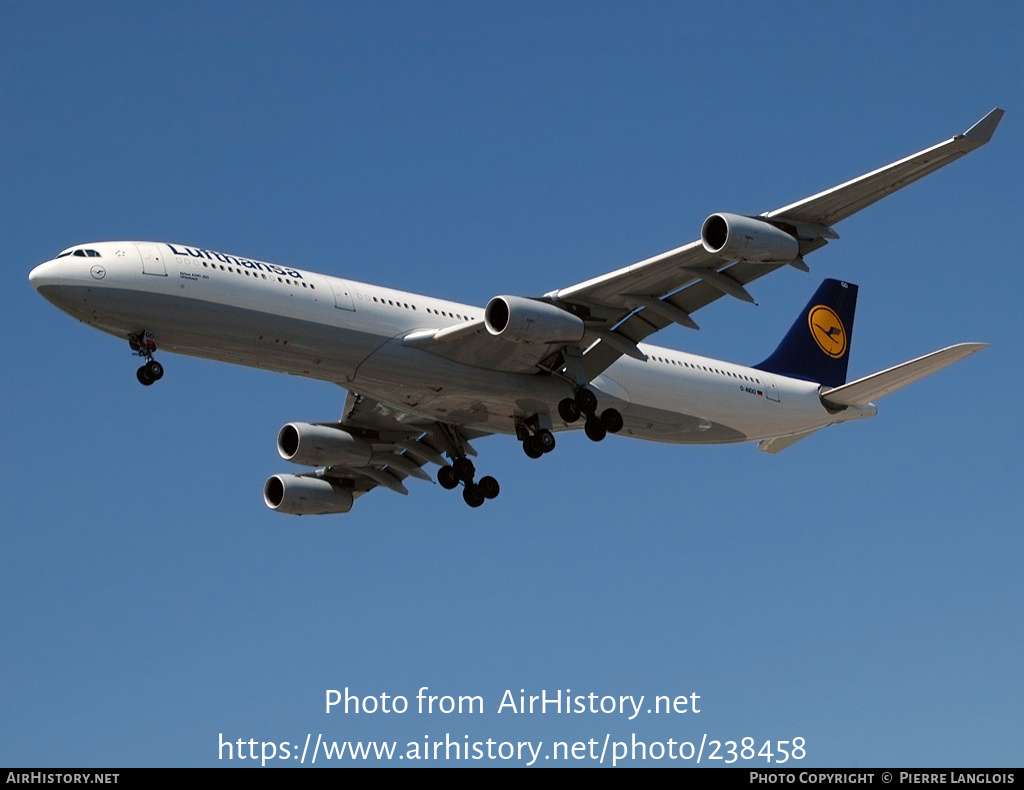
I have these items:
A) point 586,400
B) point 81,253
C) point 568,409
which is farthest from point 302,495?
point 81,253

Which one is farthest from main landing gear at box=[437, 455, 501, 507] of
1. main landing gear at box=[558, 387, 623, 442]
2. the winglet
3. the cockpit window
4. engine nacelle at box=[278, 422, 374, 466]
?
the winglet

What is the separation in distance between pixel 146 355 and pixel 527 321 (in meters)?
8.94

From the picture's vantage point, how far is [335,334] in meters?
32.0

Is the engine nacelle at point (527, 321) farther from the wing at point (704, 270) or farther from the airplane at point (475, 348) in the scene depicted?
the wing at point (704, 270)

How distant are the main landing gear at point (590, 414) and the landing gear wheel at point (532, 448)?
99 cm

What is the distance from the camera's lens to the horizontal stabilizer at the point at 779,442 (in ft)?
137

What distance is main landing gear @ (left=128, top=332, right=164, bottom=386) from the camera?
1198 inches

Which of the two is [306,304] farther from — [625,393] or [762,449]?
[762,449]

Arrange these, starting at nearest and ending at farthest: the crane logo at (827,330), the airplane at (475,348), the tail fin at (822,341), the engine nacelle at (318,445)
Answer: the airplane at (475,348) → the engine nacelle at (318,445) → the tail fin at (822,341) → the crane logo at (827,330)

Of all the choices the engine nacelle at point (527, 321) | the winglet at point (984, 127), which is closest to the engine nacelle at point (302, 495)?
the engine nacelle at point (527, 321)

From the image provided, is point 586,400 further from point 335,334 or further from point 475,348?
point 335,334

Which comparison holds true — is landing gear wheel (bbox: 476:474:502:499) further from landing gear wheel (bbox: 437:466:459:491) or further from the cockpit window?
the cockpit window
